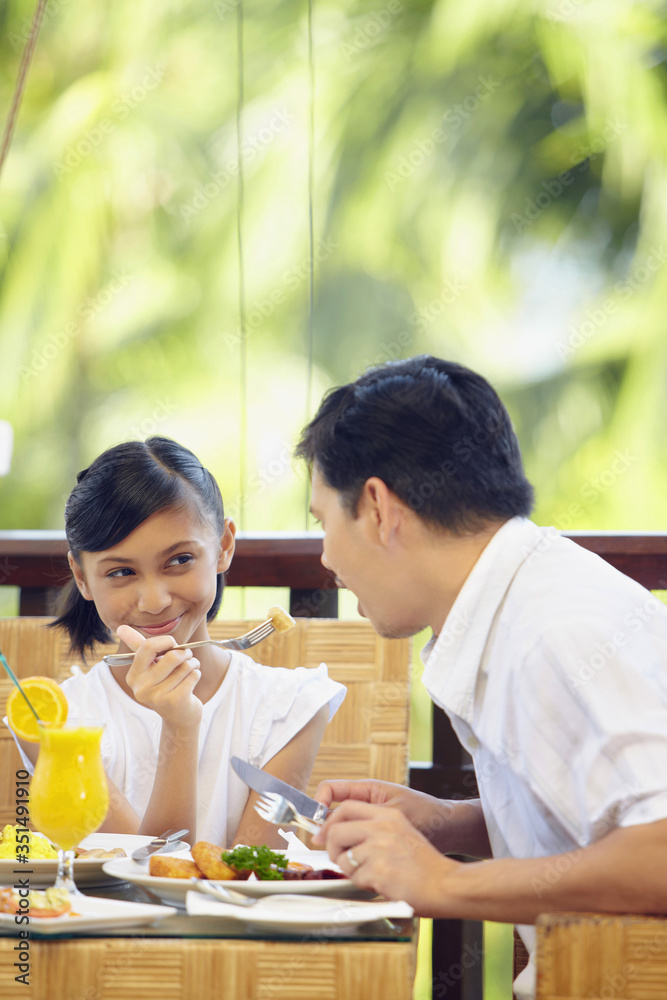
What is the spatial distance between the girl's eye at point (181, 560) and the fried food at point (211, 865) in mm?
647

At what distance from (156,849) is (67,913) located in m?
0.28

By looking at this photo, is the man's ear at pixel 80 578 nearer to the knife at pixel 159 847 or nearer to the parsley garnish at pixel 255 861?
the knife at pixel 159 847

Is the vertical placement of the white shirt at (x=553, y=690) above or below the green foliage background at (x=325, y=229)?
below

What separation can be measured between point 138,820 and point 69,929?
2.30 ft

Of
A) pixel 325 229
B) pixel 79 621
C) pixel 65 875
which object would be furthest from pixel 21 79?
pixel 325 229

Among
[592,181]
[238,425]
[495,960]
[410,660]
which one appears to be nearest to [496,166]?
[592,181]

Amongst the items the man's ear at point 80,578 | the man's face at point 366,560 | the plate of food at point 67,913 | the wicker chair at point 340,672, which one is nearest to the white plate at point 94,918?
the plate of food at point 67,913

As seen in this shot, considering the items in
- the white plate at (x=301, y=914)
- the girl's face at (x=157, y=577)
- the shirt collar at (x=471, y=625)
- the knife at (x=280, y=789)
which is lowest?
the white plate at (x=301, y=914)

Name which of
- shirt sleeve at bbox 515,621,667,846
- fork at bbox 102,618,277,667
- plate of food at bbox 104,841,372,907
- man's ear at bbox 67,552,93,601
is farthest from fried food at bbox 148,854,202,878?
man's ear at bbox 67,552,93,601

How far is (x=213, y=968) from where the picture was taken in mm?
701

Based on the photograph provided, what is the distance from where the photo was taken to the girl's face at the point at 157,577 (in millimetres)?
1491

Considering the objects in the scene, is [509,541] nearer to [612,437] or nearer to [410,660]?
[410,660]

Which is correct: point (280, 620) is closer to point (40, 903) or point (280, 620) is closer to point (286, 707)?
point (286, 707)

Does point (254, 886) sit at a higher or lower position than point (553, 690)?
lower
